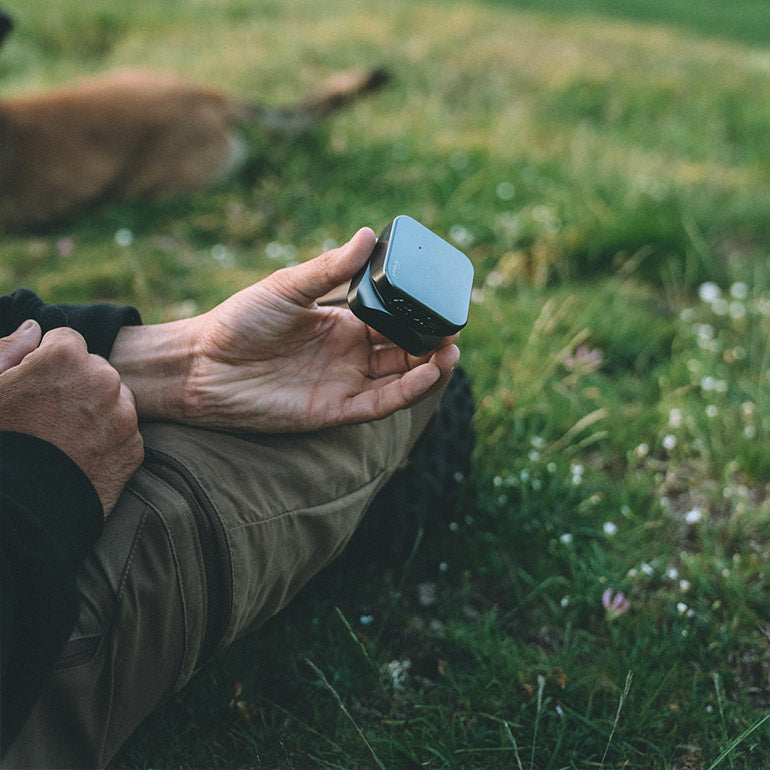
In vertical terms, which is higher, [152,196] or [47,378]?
[47,378]

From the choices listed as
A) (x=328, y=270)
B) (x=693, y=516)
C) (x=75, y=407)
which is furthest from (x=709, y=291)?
(x=75, y=407)

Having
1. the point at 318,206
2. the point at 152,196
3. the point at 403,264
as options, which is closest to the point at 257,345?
the point at 403,264

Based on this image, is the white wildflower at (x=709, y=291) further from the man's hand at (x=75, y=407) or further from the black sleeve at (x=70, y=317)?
the man's hand at (x=75, y=407)

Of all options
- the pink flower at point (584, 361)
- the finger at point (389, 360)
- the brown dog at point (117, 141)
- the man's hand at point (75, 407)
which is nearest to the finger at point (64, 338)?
the man's hand at point (75, 407)

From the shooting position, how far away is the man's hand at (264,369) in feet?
4.91

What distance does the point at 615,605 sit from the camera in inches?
67.5

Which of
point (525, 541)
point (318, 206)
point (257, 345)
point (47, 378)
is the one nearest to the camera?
point (47, 378)

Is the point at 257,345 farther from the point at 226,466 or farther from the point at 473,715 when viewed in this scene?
the point at 473,715

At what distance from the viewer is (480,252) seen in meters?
3.34

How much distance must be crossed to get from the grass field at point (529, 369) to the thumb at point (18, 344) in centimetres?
77

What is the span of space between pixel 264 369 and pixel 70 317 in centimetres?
40

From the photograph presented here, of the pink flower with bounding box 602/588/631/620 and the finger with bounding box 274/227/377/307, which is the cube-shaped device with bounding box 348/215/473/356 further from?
the pink flower with bounding box 602/588/631/620

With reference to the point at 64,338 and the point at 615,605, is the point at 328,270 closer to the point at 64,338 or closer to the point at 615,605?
the point at 64,338

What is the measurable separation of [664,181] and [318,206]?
1792mm
